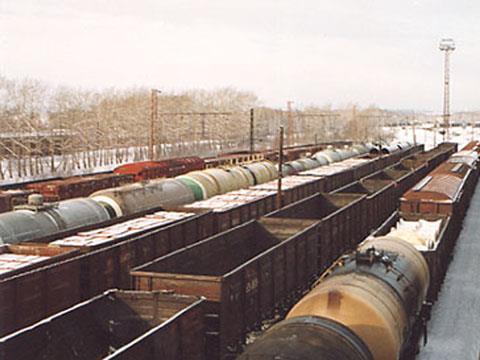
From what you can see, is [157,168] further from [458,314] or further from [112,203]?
[458,314]

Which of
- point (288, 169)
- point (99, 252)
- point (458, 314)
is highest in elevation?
point (288, 169)

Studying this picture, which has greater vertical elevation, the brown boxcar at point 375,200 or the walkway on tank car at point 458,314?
the brown boxcar at point 375,200

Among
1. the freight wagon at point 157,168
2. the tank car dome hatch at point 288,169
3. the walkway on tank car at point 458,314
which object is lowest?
the walkway on tank car at point 458,314

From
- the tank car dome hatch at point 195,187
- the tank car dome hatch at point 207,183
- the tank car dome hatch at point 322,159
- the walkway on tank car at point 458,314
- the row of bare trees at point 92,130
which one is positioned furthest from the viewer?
the row of bare trees at point 92,130

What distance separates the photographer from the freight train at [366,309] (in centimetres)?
852

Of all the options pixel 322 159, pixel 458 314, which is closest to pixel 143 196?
pixel 458 314

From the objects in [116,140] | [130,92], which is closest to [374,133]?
[130,92]

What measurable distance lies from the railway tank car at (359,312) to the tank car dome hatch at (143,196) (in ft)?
33.3

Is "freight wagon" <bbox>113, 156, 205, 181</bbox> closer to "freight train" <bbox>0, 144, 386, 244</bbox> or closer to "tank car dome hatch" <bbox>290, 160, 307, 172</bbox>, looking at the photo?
"freight train" <bbox>0, 144, 386, 244</bbox>

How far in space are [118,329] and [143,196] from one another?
12.6 m

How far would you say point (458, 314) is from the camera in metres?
18.5

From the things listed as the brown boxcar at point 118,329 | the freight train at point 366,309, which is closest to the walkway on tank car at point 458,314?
the freight train at point 366,309

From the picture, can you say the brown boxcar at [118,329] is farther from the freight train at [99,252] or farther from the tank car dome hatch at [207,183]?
the tank car dome hatch at [207,183]

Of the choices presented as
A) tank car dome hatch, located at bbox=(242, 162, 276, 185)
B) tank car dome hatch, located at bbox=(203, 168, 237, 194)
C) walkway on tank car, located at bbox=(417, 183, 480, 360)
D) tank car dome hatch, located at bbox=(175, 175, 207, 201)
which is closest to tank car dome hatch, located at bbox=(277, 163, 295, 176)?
tank car dome hatch, located at bbox=(242, 162, 276, 185)
